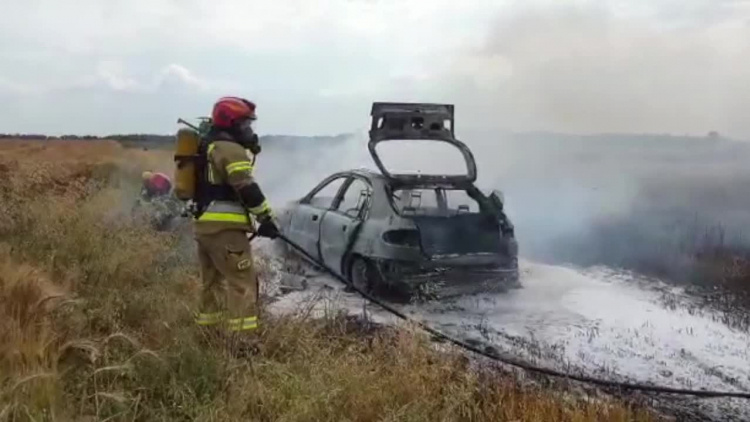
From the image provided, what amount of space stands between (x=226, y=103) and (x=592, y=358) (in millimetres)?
3552

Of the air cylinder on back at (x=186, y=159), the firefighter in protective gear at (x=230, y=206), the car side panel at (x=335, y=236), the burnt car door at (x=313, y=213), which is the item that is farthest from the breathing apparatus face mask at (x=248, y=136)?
the burnt car door at (x=313, y=213)

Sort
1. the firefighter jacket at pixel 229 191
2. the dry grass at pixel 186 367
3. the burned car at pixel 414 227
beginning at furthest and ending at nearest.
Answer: the burned car at pixel 414 227
the firefighter jacket at pixel 229 191
the dry grass at pixel 186 367

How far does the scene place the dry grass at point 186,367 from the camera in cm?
404

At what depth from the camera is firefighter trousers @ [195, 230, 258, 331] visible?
5.76 metres

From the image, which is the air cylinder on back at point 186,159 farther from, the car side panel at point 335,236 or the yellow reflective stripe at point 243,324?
the car side panel at point 335,236

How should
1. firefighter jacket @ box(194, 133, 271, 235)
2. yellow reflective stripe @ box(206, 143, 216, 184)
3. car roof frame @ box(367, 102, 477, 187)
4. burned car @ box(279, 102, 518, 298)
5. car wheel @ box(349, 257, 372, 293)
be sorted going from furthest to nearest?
car roof frame @ box(367, 102, 477, 187)
car wheel @ box(349, 257, 372, 293)
burned car @ box(279, 102, 518, 298)
yellow reflective stripe @ box(206, 143, 216, 184)
firefighter jacket @ box(194, 133, 271, 235)

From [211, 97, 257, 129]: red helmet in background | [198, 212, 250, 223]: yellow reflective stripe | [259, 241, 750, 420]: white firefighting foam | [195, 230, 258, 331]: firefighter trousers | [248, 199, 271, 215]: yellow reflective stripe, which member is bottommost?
[259, 241, 750, 420]: white firefighting foam

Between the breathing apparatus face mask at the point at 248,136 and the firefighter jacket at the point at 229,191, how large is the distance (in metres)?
0.06

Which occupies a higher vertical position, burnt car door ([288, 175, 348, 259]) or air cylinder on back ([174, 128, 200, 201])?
air cylinder on back ([174, 128, 200, 201])

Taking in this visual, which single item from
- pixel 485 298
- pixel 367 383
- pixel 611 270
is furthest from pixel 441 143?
pixel 367 383

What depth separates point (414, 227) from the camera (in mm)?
8461

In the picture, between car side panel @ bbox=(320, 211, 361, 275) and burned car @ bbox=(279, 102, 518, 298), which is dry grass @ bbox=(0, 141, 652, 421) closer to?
burned car @ bbox=(279, 102, 518, 298)

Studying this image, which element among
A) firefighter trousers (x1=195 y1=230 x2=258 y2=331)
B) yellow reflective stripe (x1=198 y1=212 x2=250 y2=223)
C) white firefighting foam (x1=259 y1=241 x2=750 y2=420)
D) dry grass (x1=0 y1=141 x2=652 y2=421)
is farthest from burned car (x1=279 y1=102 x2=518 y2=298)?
yellow reflective stripe (x1=198 y1=212 x2=250 y2=223)

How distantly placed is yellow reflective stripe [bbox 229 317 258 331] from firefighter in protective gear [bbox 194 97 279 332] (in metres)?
0.25
